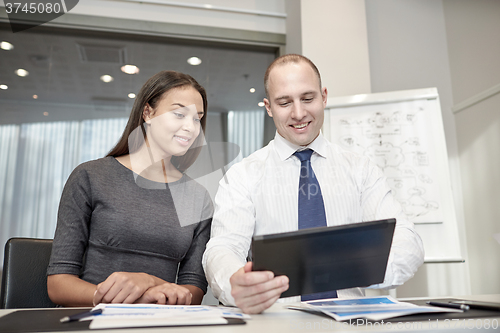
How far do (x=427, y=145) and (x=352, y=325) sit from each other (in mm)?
2018

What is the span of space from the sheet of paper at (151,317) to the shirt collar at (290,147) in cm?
74

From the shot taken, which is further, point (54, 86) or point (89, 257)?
point (54, 86)

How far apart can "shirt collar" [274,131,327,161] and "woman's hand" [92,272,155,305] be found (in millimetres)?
684

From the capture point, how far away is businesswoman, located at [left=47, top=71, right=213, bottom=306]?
1146 millimetres

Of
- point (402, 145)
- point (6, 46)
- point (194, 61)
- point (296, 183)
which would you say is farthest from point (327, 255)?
point (6, 46)

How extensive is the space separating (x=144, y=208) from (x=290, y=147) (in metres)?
0.58

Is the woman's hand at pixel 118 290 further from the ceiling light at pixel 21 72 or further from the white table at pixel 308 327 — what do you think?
the ceiling light at pixel 21 72

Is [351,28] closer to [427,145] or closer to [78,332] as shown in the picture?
→ [427,145]

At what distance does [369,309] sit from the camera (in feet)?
2.33

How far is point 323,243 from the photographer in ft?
2.16

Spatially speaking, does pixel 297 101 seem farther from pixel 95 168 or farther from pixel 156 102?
pixel 95 168

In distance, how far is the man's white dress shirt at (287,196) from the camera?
1.16 metres

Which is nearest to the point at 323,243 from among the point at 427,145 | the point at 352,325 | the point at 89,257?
the point at 352,325

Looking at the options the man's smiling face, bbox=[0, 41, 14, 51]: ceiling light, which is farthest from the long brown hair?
bbox=[0, 41, 14, 51]: ceiling light
